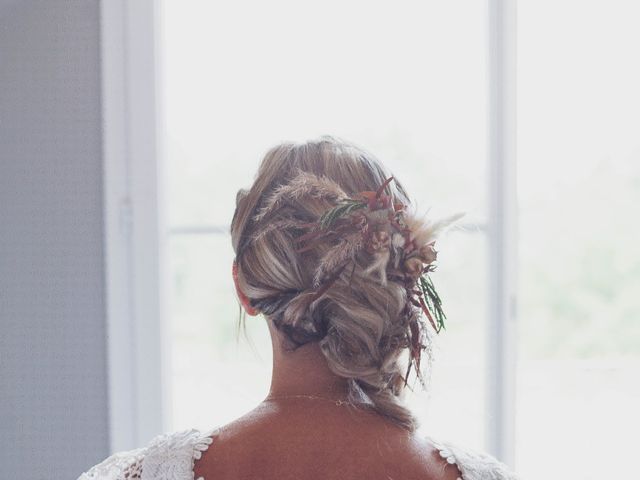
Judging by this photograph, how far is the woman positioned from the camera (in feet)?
3.13

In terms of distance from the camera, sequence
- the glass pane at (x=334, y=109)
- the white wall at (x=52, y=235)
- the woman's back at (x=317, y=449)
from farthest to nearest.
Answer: the glass pane at (x=334, y=109) < the white wall at (x=52, y=235) < the woman's back at (x=317, y=449)

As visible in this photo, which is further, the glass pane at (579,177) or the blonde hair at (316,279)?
the glass pane at (579,177)

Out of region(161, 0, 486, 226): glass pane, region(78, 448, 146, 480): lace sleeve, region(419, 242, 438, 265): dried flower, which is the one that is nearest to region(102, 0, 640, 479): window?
→ region(161, 0, 486, 226): glass pane

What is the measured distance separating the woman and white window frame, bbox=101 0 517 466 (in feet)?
2.66

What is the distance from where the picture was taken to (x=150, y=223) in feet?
5.99

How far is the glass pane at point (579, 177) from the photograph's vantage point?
1884 mm

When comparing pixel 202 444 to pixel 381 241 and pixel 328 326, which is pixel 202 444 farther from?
pixel 381 241

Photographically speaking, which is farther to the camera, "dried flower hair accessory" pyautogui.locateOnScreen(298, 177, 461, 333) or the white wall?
the white wall

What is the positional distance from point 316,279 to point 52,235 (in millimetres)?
1028

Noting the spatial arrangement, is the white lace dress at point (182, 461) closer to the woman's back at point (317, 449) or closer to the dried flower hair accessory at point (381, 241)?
the woman's back at point (317, 449)

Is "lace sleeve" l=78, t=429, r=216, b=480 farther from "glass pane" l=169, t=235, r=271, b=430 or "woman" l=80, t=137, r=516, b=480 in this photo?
"glass pane" l=169, t=235, r=271, b=430

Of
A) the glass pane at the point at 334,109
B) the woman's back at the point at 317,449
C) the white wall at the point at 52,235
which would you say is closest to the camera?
the woman's back at the point at 317,449

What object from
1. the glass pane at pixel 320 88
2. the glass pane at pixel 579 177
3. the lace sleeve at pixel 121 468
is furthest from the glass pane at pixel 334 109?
the lace sleeve at pixel 121 468

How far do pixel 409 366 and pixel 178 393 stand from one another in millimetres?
1019
